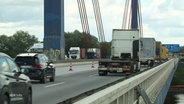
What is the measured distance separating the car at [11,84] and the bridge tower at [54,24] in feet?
191

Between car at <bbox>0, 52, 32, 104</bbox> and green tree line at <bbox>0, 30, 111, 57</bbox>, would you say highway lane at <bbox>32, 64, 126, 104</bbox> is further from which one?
green tree line at <bbox>0, 30, 111, 57</bbox>

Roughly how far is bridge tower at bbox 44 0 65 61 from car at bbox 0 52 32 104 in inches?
2294

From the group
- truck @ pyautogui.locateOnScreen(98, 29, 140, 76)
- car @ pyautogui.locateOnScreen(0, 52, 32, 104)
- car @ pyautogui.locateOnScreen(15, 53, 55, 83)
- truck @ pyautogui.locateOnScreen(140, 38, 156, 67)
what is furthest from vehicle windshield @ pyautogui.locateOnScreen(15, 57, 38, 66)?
truck @ pyautogui.locateOnScreen(140, 38, 156, 67)

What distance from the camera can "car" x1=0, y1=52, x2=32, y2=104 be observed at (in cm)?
Result: 1058

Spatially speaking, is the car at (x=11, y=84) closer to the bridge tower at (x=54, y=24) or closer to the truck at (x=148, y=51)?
the truck at (x=148, y=51)

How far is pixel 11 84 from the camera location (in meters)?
11.1

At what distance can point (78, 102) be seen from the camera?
5.89 meters

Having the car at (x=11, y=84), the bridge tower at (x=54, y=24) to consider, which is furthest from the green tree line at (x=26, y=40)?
the car at (x=11, y=84)

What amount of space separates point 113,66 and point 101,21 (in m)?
49.8

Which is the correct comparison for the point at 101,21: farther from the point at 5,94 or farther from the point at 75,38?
the point at 75,38

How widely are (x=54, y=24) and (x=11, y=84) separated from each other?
61.2 m

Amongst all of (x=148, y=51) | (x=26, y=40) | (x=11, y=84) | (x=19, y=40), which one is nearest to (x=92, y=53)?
(x=148, y=51)

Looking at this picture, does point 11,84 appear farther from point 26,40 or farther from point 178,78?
point 26,40

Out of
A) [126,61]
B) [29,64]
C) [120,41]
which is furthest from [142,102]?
[120,41]
